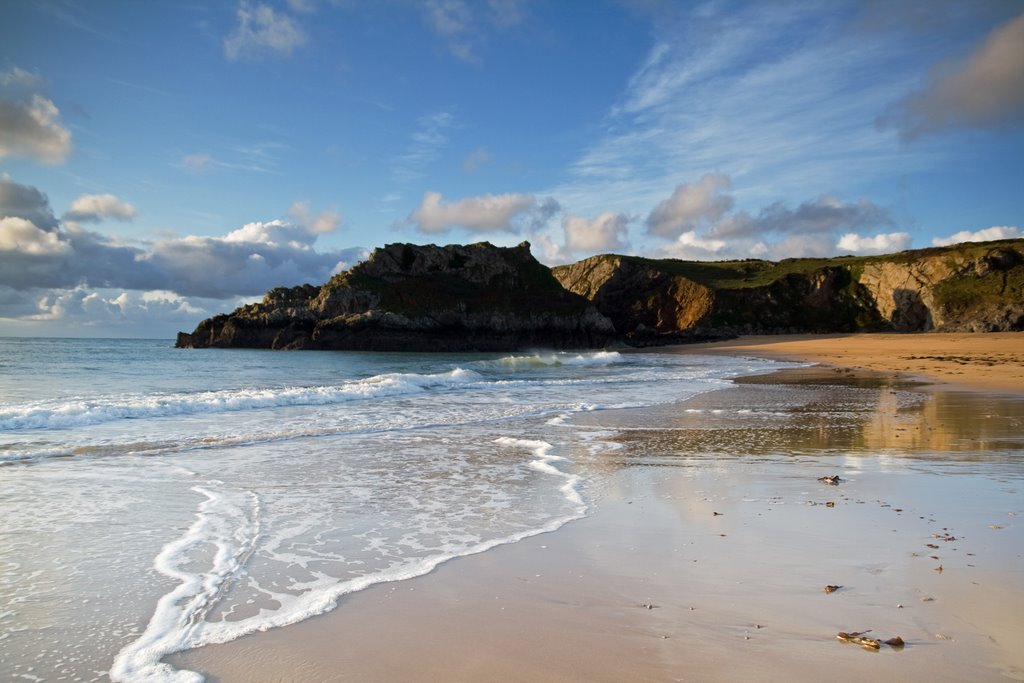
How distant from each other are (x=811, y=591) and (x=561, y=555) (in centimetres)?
171

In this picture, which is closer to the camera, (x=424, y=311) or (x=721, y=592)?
(x=721, y=592)

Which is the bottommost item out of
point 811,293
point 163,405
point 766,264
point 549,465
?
point 549,465

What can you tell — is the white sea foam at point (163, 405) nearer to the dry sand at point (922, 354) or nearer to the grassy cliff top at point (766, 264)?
the dry sand at point (922, 354)

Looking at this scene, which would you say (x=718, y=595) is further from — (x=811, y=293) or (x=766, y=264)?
(x=766, y=264)

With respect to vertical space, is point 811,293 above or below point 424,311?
above

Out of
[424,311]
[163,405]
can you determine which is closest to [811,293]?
[424,311]

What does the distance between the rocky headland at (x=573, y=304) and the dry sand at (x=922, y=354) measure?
10.4m

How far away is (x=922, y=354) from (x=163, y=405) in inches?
1794

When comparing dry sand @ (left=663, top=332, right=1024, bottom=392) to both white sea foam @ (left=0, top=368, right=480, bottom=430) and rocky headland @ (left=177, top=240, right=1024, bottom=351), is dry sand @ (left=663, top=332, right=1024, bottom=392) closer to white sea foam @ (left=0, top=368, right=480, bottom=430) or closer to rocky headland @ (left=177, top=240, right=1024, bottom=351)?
rocky headland @ (left=177, top=240, right=1024, bottom=351)

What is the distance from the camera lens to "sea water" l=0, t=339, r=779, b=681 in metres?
3.59

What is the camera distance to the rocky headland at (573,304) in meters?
64.8

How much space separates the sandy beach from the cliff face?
5907 centimetres

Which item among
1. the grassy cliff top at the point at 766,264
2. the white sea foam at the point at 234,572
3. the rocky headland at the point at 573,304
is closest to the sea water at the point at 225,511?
the white sea foam at the point at 234,572

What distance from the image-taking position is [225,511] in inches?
240
